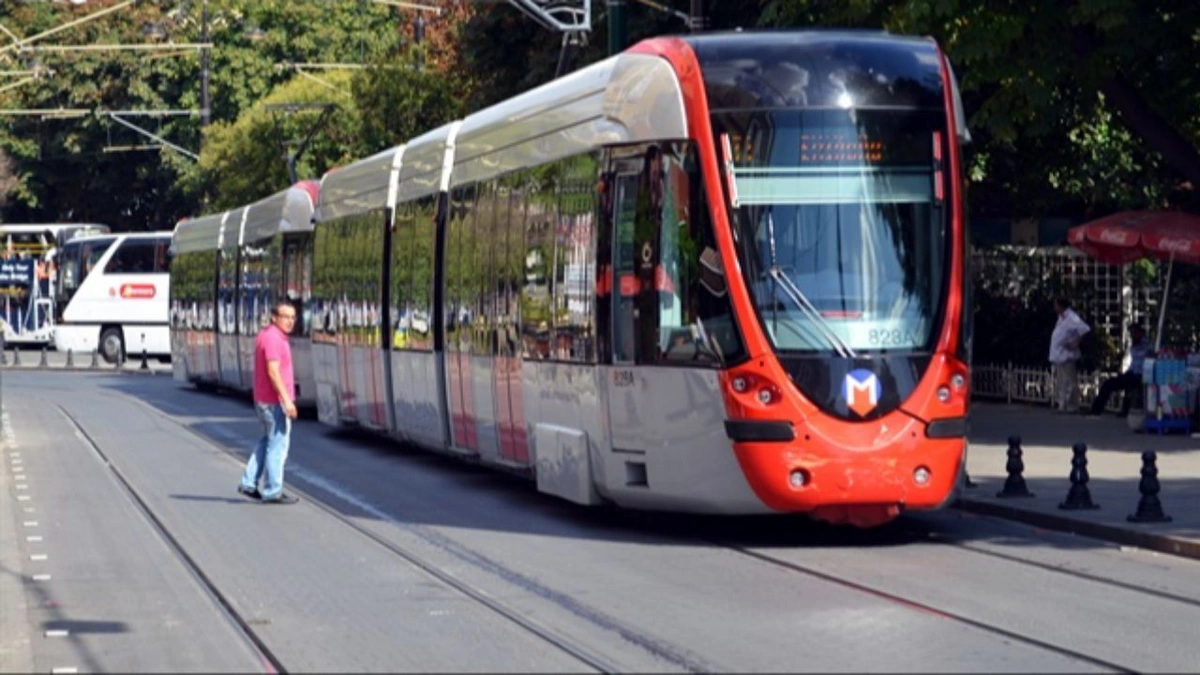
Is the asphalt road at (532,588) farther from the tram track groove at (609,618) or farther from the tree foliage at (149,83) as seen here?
the tree foliage at (149,83)

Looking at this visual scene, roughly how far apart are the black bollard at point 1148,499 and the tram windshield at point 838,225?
99.2 inches

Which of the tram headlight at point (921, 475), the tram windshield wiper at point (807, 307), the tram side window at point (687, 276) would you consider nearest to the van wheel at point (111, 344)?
the tram side window at point (687, 276)

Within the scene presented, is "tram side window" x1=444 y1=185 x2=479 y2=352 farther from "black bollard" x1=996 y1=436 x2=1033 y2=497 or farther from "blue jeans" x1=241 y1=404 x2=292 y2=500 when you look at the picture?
"black bollard" x1=996 y1=436 x2=1033 y2=497

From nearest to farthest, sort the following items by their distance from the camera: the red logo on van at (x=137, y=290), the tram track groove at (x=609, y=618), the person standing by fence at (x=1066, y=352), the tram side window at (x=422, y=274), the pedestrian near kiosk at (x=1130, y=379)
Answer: the tram track groove at (x=609, y=618) → the tram side window at (x=422, y=274) → the pedestrian near kiosk at (x=1130, y=379) → the person standing by fence at (x=1066, y=352) → the red logo on van at (x=137, y=290)

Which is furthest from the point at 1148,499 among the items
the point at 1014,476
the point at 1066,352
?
the point at 1066,352

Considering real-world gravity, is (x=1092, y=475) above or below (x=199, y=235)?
below

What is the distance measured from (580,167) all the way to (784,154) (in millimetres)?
2406

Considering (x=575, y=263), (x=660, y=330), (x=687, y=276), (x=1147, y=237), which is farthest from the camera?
(x=1147, y=237)

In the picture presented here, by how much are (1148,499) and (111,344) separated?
5487 cm

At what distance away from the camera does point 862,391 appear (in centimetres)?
1577

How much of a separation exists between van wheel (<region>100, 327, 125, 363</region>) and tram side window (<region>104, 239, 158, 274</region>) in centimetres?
209

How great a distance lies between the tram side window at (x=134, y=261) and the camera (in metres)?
68.2

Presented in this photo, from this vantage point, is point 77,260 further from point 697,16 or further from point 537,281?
point 537,281

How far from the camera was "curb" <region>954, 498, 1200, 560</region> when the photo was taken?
1645 cm
